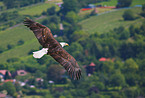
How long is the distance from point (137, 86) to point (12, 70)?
1943cm

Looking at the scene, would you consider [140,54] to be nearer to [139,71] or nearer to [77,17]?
[139,71]

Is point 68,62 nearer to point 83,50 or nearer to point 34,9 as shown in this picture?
point 34,9

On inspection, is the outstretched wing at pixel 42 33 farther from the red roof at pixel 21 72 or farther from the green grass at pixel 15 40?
the red roof at pixel 21 72

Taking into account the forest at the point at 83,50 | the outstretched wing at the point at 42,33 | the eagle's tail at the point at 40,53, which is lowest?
the forest at the point at 83,50

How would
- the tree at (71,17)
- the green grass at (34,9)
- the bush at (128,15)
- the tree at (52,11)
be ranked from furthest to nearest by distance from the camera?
the tree at (71,17) < the bush at (128,15) < the tree at (52,11) < the green grass at (34,9)

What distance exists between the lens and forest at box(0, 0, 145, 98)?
53.3m

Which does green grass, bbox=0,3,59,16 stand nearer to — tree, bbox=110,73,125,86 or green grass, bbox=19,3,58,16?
green grass, bbox=19,3,58,16

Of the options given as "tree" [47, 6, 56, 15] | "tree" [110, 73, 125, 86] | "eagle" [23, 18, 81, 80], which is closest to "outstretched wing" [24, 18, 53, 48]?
"eagle" [23, 18, 81, 80]

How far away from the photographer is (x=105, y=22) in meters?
75.8

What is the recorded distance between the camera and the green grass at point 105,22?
75.3 metres

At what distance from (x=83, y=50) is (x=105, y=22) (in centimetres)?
805

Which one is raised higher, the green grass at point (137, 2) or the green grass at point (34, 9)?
the green grass at point (34, 9)

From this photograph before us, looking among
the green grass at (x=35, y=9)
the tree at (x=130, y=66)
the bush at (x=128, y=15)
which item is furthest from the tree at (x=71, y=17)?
the tree at (x=130, y=66)

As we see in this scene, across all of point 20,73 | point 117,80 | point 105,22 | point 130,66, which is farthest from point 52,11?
point 117,80
